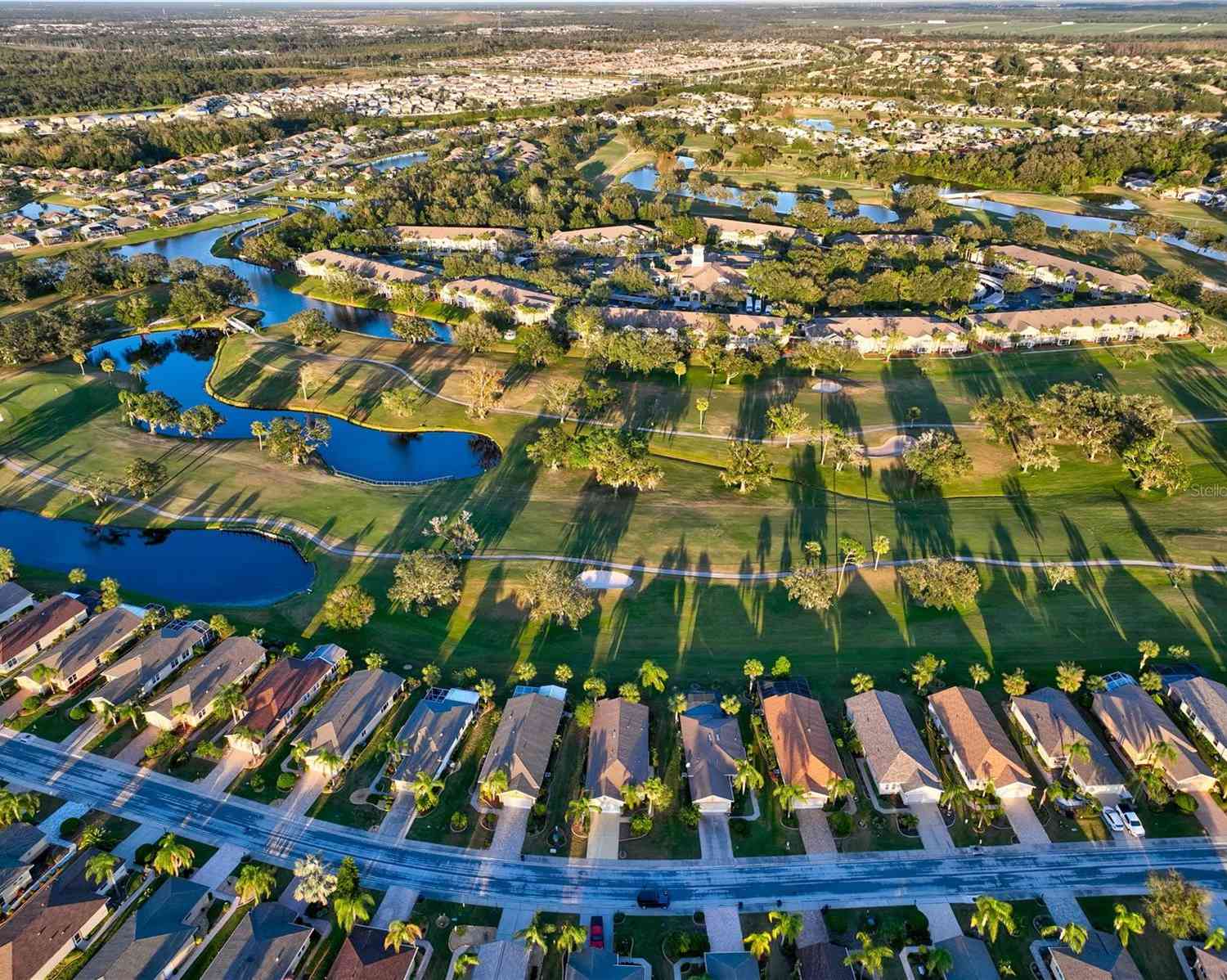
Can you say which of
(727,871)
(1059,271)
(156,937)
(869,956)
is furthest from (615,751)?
(1059,271)

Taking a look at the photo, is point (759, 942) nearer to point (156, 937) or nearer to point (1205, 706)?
point (156, 937)

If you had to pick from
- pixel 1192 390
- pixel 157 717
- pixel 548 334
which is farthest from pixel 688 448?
pixel 1192 390

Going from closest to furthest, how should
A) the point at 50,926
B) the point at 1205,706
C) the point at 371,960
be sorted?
the point at 371,960 < the point at 50,926 < the point at 1205,706

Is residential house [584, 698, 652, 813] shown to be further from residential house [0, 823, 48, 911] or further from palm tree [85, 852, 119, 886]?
residential house [0, 823, 48, 911]

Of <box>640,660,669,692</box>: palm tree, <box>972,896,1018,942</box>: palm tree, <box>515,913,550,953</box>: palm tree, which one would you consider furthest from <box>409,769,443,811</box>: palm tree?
<box>972,896,1018,942</box>: palm tree

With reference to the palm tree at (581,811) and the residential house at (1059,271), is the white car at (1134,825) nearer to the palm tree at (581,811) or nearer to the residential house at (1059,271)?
the palm tree at (581,811)

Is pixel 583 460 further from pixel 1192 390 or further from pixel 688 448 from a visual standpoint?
pixel 1192 390

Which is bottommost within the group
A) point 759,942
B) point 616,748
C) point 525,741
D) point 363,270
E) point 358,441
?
point 358,441

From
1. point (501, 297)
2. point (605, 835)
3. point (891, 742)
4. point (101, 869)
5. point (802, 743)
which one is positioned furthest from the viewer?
point (501, 297)
